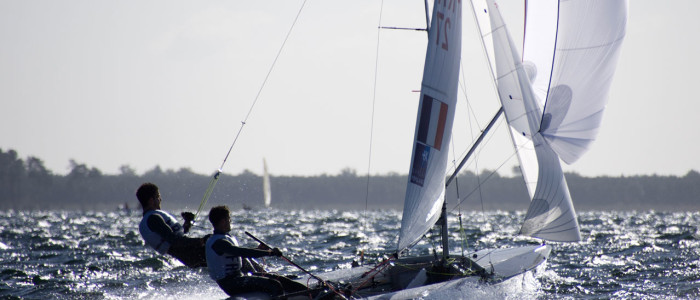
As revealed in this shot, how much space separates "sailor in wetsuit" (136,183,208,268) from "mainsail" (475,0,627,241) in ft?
17.3

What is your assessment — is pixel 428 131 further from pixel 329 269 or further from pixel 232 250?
pixel 329 269

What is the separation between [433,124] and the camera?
10.1m

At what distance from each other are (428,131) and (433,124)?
0.11 m

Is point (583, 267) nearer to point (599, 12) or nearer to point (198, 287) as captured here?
point (599, 12)

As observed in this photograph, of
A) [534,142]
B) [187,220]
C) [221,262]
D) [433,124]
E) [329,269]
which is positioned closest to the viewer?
→ [221,262]

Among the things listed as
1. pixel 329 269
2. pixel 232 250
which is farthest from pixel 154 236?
pixel 329 269

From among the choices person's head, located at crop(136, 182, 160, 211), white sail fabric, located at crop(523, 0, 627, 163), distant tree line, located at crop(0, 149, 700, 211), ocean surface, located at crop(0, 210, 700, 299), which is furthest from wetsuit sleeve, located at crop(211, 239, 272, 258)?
distant tree line, located at crop(0, 149, 700, 211)

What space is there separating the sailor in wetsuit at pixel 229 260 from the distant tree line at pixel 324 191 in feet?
368

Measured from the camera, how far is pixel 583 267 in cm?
1452

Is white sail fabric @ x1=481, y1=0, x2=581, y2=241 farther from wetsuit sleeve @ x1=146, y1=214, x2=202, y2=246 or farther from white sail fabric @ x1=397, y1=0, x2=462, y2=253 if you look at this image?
wetsuit sleeve @ x1=146, y1=214, x2=202, y2=246

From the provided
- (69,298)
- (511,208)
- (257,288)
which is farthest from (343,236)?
(511,208)

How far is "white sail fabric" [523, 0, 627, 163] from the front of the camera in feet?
37.1

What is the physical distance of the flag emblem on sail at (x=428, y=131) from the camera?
33.2ft

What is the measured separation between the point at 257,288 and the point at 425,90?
3.50 metres
